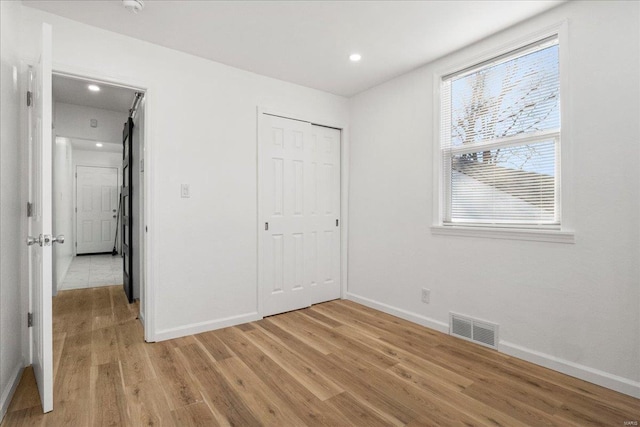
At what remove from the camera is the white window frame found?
7.10 ft

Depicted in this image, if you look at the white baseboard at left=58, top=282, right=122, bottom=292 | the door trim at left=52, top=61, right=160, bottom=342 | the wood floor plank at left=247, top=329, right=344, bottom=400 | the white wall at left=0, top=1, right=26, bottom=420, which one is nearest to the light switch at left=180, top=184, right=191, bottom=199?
the door trim at left=52, top=61, right=160, bottom=342

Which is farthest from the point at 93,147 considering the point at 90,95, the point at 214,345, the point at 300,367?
the point at 300,367

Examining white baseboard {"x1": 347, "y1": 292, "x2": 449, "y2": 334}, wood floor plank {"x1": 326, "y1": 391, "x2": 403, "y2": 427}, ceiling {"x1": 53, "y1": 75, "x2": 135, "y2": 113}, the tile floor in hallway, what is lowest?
wood floor plank {"x1": 326, "y1": 391, "x2": 403, "y2": 427}

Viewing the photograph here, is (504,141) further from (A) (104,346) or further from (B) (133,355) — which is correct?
(A) (104,346)

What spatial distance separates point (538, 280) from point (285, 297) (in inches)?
93.3

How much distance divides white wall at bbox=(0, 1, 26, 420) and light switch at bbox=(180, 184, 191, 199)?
1060 mm

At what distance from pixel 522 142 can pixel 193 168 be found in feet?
9.01

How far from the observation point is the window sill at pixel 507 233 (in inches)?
86.0

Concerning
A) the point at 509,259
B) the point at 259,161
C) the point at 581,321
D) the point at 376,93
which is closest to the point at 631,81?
the point at 509,259

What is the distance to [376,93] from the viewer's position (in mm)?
3623

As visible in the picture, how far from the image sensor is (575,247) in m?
2.13

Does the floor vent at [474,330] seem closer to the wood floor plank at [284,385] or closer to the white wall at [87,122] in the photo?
the wood floor plank at [284,385]

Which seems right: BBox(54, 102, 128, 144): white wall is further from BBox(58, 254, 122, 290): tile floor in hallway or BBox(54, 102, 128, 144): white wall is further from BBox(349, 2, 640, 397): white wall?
BBox(349, 2, 640, 397): white wall

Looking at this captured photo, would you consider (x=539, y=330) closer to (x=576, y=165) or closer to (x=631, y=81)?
(x=576, y=165)
